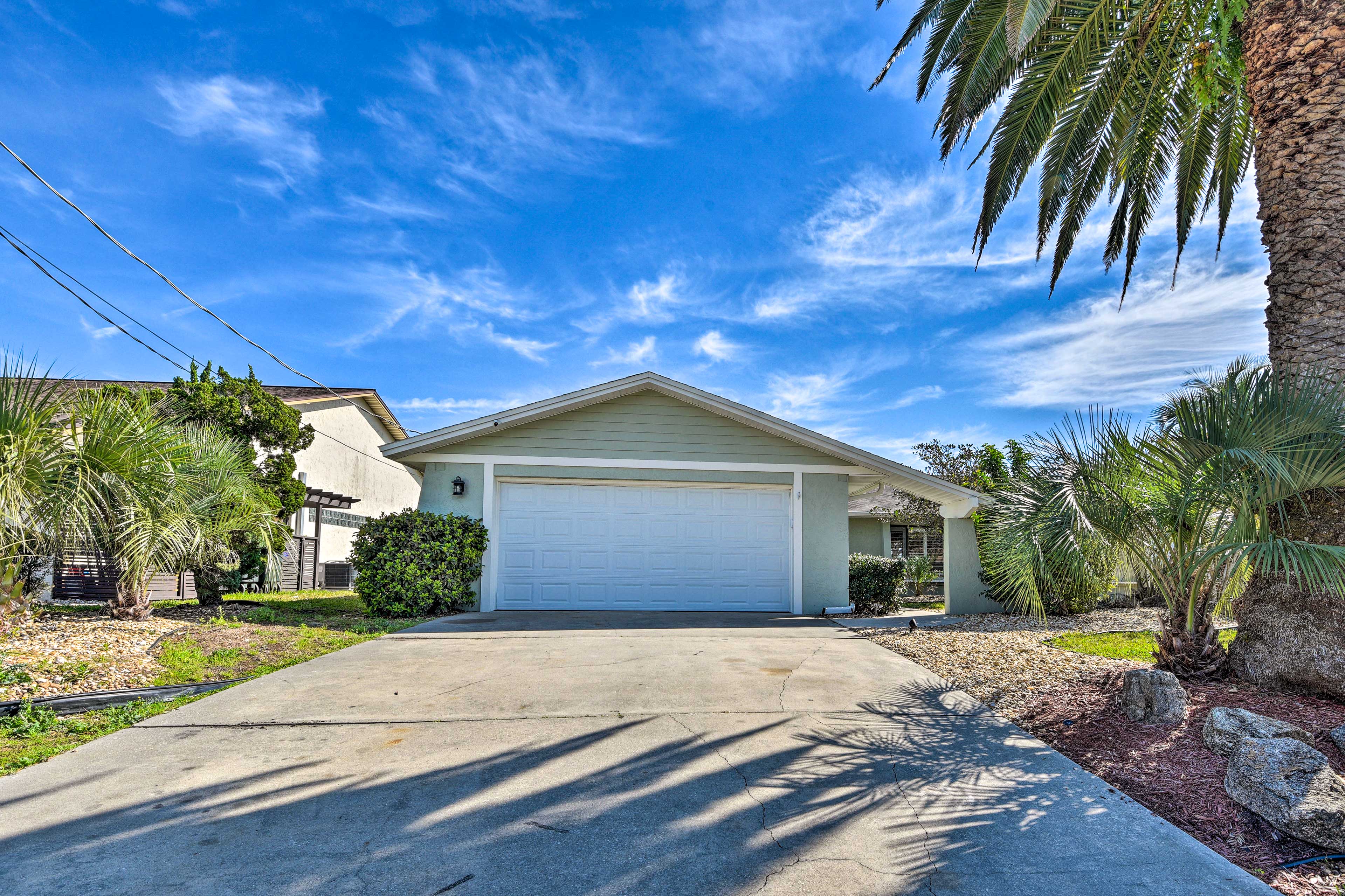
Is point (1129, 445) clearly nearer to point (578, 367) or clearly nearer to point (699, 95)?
point (699, 95)

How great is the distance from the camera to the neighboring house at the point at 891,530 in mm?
20406

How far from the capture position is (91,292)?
11.2 m

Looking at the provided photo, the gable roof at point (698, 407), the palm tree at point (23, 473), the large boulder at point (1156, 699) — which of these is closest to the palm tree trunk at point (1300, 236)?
the large boulder at point (1156, 699)

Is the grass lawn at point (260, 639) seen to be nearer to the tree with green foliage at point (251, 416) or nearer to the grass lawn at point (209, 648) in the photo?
the grass lawn at point (209, 648)

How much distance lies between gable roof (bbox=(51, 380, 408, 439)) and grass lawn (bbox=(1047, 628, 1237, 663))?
17.4 meters

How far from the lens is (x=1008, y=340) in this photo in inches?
632

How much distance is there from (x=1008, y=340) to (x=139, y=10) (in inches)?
675

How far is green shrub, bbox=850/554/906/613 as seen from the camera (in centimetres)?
1291

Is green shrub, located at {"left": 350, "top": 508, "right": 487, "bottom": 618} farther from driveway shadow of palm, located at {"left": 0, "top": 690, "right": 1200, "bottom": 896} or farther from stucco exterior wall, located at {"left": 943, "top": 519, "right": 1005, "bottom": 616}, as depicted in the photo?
stucco exterior wall, located at {"left": 943, "top": 519, "right": 1005, "bottom": 616}

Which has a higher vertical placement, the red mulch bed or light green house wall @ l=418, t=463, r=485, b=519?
light green house wall @ l=418, t=463, r=485, b=519

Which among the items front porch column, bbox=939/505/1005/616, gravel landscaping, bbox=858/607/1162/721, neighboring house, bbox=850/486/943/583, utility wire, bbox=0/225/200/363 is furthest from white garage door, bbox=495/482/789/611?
neighboring house, bbox=850/486/943/583

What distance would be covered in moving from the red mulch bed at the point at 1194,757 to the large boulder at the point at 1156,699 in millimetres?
54

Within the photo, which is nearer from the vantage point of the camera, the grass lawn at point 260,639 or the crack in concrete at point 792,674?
the crack in concrete at point 792,674

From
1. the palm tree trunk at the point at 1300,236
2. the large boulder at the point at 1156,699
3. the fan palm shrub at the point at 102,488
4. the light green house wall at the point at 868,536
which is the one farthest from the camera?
the light green house wall at the point at 868,536
